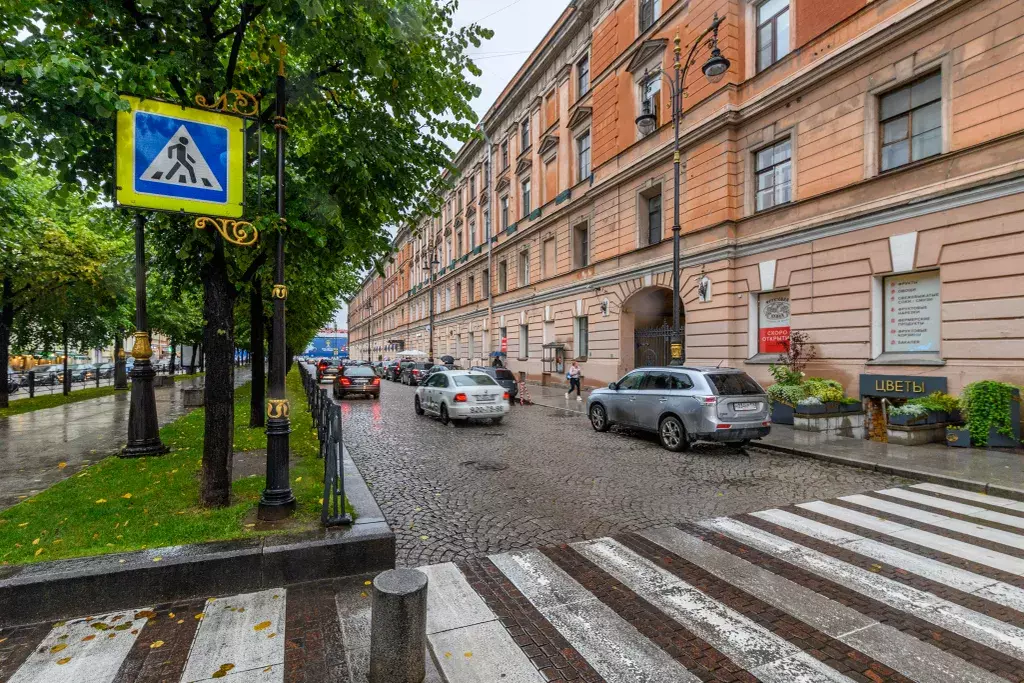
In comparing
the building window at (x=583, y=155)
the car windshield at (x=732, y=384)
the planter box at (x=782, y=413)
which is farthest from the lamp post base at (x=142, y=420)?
the building window at (x=583, y=155)

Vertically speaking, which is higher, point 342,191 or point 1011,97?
point 1011,97

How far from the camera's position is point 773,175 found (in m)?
15.4

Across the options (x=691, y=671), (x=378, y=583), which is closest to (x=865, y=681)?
(x=691, y=671)

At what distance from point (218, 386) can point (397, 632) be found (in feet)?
13.5

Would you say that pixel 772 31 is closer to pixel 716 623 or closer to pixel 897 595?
pixel 897 595

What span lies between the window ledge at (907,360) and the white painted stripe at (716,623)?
10.4 metres

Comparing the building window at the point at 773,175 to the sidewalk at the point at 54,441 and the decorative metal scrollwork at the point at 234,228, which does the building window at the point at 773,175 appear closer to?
the decorative metal scrollwork at the point at 234,228

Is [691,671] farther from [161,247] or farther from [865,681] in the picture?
[161,247]

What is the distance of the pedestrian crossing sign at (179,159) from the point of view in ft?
15.1

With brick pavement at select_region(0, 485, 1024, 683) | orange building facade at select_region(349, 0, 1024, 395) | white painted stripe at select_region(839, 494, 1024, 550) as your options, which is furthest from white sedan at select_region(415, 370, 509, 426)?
brick pavement at select_region(0, 485, 1024, 683)

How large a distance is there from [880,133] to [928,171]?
190 cm

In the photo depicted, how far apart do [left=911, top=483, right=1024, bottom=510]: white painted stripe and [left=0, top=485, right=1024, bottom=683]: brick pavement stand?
2334 millimetres

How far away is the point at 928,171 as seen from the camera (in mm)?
11219

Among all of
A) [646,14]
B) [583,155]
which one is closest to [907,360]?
[646,14]
